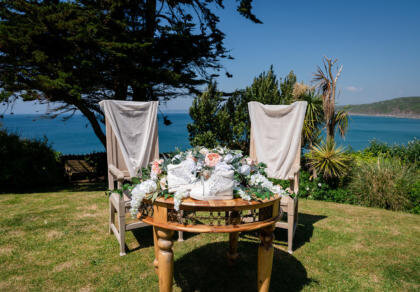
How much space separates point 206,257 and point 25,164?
18.2ft

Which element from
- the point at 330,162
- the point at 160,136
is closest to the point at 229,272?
the point at 330,162

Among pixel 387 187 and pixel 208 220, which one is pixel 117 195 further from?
pixel 387 187

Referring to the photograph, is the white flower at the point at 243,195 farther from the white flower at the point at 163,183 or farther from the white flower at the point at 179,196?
the white flower at the point at 163,183

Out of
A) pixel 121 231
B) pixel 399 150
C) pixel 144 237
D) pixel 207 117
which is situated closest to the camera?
pixel 121 231

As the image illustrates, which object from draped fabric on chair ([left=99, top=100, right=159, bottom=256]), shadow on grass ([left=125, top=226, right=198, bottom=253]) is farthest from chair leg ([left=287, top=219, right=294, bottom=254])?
draped fabric on chair ([left=99, top=100, right=159, bottom=256])

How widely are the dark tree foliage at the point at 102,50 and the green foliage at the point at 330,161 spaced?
3757 millimetres

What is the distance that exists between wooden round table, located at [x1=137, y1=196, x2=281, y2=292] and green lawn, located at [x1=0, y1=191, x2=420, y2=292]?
0.60 m

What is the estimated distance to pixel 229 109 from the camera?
794cm

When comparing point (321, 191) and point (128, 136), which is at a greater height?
point (128, 136)

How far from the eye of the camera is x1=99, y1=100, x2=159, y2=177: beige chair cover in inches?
134

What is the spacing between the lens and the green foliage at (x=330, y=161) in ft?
18.3

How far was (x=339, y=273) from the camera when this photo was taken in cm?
252

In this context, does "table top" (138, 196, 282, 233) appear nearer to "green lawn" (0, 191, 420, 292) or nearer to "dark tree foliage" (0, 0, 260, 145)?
"green lawn" (0, 191, 420, 292)

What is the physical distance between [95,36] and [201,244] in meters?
5.19
